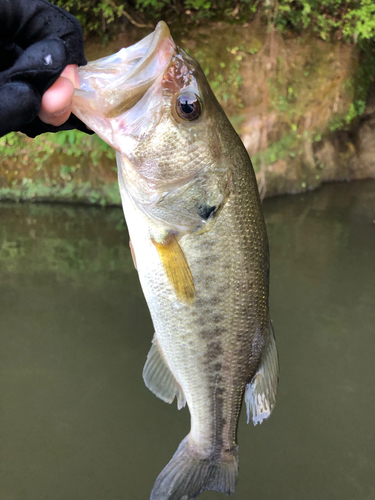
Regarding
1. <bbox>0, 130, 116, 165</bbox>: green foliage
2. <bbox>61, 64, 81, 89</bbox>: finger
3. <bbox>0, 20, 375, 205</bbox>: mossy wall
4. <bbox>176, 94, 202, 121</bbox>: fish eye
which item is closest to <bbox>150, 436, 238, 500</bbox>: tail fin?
<bbox>176, 94, 202, 121</bbox>: fish eye

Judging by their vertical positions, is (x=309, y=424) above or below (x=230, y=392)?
below

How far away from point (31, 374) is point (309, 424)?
184 centimetres

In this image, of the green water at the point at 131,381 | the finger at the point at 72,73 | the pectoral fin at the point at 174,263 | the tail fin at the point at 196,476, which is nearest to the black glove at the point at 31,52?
the finger at the point at 72,73

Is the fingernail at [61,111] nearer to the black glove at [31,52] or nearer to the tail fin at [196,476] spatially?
the black glove at [31,52]

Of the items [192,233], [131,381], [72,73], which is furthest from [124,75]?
[131,381]

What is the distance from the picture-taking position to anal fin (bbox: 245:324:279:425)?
1376mm

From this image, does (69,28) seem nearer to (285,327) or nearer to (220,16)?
(285,327)

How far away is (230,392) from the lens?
1401mm

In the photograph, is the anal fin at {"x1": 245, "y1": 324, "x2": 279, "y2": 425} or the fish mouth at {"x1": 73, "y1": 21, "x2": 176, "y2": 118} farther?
the anal fin at {"x1": 245, "y1": 324, "x2": 279, "y2": 425}

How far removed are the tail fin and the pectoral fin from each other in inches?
26.3

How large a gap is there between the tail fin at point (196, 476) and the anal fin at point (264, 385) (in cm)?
21

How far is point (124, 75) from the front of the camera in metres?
1.06

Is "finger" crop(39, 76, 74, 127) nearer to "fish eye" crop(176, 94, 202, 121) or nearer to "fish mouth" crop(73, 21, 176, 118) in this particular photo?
"fish mouth" crop(73, 21, 176, 118)

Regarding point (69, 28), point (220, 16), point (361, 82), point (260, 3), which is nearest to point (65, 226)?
point (220, 16)
